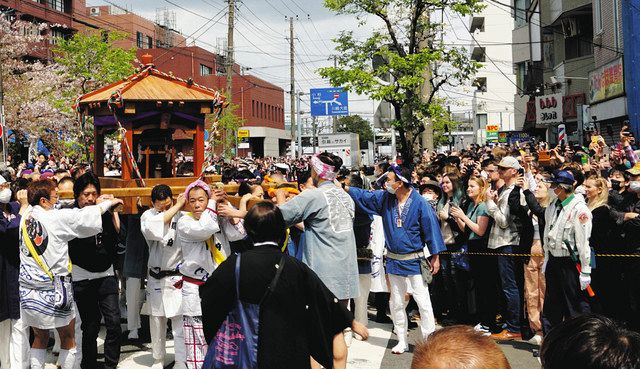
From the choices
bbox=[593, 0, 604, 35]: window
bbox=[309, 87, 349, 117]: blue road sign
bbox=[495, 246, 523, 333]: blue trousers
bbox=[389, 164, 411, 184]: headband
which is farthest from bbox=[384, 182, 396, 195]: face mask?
bbox=[309, 87, 349, 117]: blue road sign

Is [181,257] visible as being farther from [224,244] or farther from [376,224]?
[376,224]

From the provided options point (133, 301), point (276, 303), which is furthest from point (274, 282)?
point (133, 301)

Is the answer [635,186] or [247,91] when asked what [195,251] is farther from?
[247,91]

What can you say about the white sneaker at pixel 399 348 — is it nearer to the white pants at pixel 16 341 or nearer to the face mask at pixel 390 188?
the face mask at pixel 390 188

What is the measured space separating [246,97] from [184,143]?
59.2m

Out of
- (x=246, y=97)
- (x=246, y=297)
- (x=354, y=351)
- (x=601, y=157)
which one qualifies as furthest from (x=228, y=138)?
(x=246, y=297)

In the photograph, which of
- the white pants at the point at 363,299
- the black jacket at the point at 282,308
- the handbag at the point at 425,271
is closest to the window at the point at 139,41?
the white pants at the point at 363,299

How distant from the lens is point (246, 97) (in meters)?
67.6

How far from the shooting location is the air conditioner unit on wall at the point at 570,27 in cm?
3106

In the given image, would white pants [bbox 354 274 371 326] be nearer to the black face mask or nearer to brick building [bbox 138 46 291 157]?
the black face mask

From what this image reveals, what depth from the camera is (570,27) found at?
104ft

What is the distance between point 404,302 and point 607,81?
18728 mm

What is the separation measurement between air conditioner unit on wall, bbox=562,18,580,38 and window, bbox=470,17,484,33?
1279 inches

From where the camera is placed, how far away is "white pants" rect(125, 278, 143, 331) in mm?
8172
